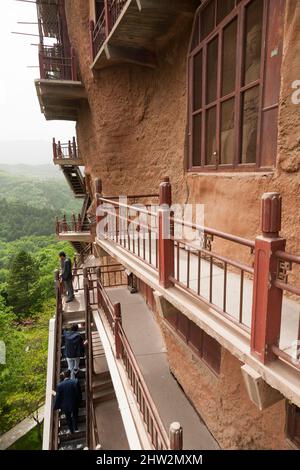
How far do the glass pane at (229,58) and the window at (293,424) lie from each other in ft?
15.8

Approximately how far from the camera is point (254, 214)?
158 inches

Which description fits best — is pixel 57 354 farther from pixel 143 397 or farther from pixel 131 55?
pixel 131 55

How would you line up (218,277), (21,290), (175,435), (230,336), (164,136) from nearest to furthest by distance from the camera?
(230,336), (175,435), (218,277), (164,136), (21,290)

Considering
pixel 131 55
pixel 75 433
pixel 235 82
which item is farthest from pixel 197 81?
pixel 75 433

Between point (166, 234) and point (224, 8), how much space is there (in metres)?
3.96

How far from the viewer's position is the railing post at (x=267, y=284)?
2113 millimetres

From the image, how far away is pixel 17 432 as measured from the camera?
1747cm

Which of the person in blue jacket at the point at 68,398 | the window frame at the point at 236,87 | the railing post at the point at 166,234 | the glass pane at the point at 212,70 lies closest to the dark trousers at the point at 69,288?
the person in blue jacket at the point at 68,398

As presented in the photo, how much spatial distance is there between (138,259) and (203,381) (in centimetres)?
328

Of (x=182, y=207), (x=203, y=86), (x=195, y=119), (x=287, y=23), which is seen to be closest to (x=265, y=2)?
(x=287, y=23)

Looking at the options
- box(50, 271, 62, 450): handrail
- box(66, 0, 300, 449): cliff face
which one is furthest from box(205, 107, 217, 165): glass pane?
box(50, 271, 62, 450): handrail

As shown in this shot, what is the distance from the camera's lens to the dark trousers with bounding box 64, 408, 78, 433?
7457 mm

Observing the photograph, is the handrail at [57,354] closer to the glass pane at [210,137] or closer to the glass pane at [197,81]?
the glass pane at [210,137]

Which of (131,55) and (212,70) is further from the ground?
(131,55)
